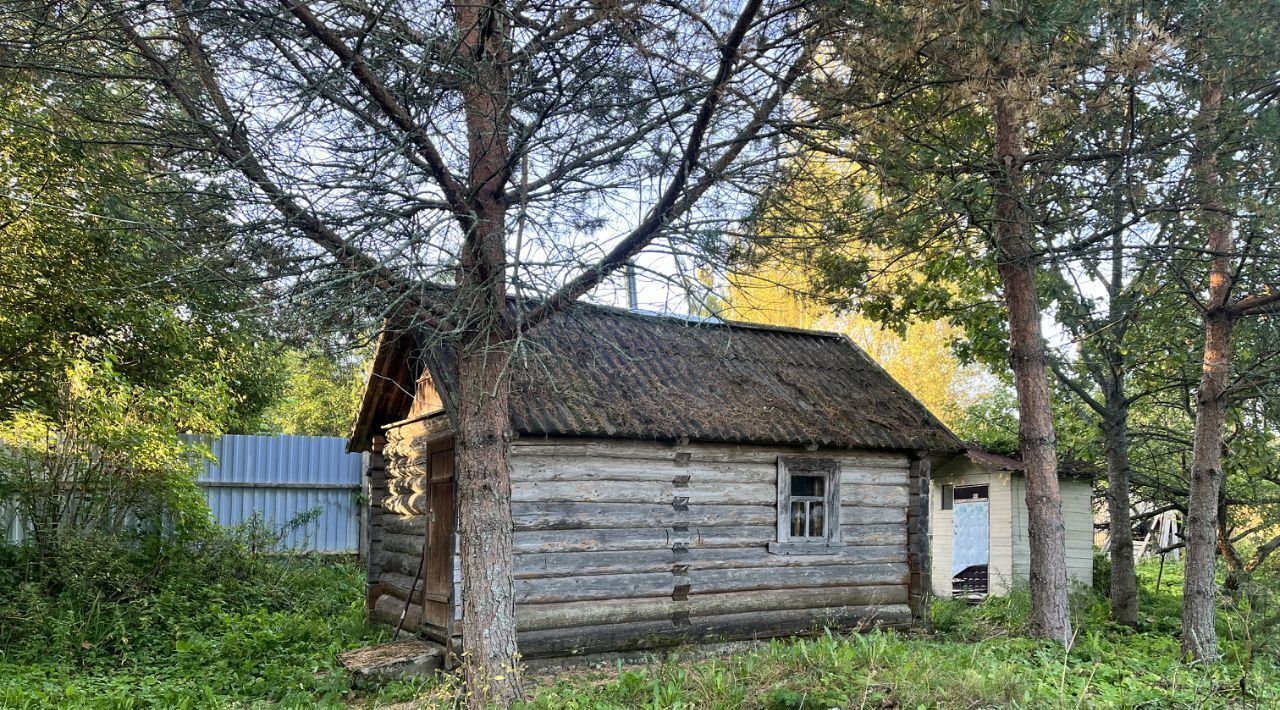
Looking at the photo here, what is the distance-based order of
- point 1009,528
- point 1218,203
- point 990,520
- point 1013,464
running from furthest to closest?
point 990,520
point 1009,528
point 1013,464
point 1218,203

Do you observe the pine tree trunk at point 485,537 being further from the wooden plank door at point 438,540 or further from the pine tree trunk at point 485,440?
the wooden plank door at point 438,540

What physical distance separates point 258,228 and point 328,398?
25636mm

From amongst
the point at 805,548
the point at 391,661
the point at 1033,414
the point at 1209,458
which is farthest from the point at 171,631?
the point at 1209,458

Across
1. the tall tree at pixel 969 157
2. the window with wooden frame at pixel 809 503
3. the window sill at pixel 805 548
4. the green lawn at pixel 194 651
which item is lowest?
the green lawn at pixel 194 651

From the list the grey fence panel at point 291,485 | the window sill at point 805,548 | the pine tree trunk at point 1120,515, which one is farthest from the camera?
the grey fence panel at point 291,485

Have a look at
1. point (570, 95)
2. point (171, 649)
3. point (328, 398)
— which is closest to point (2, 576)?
point (171, 649)

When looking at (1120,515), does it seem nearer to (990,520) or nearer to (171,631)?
(990,520)

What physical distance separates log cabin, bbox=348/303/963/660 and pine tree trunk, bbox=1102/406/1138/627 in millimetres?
2969

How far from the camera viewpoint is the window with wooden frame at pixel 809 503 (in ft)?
38.7

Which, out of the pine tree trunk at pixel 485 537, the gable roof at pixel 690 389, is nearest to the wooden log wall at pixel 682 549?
the gable roof at pixel 690 389

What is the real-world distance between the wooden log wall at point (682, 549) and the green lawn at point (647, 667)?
1.93ft

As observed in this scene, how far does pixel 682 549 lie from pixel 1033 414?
452 centimetres

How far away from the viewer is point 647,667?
8.44 m

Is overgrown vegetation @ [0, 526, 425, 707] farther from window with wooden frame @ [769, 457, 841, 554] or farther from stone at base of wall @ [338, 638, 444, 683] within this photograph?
window with wooden frame @ [769, 457, 841, 554]
